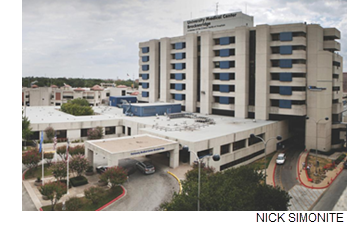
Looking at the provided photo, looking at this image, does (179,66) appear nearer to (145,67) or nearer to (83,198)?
(145,67)

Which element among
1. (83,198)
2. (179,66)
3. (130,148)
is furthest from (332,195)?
(179,66)

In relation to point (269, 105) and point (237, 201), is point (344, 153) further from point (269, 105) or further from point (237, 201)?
point (237, 201)

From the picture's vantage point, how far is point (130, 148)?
928 inches

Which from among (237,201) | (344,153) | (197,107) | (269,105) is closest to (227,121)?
(269,105)

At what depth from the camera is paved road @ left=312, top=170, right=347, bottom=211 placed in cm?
2000

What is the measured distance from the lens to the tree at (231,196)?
13258 millimetres

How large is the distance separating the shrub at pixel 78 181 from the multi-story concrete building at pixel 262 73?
2563 cm

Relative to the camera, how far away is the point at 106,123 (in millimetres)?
38344

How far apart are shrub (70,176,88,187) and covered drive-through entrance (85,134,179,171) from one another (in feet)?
7.16

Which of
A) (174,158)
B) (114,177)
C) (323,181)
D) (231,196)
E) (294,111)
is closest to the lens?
(231,196)

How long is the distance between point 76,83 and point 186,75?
76.3 metres

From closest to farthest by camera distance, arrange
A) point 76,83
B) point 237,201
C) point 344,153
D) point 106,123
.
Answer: point 237,201 → point 344,153 → point 106,123 → point 76,83

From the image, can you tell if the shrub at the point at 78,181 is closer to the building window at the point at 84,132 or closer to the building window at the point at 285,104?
the building window at the point at 84,132

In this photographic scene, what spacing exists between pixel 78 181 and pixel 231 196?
12183 mm
